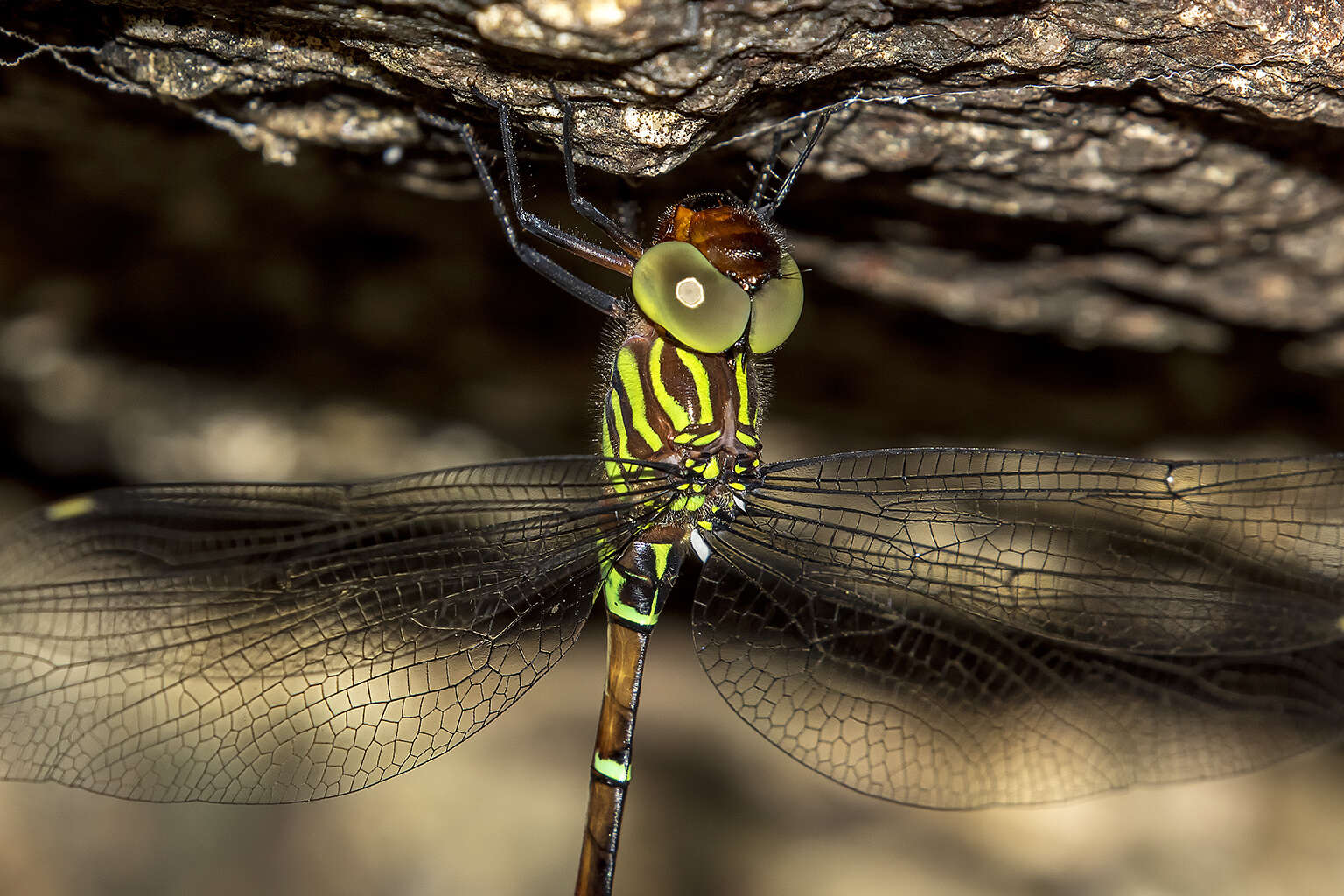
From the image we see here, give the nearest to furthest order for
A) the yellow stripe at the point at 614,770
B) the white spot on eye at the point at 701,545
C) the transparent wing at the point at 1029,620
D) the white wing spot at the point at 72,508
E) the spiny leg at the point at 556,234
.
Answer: the spiny leg at the point at 556,234 < the white wing spot at the point at 72,508 < the transparent wing at the point at 1029,620 < the white spot on eye at the point at 701,545 < the yellow stripe at the point at 614,770

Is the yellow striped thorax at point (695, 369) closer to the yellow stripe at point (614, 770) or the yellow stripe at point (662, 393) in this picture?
the yellow stripe at point (662, 393)

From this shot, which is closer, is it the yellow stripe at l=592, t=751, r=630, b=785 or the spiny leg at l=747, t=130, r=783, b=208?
the spiny leg at l=747, t=130, r=783, b=208

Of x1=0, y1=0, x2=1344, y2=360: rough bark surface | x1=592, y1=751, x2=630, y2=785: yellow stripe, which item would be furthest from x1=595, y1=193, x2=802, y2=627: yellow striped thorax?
x1=592, y1=751, x2=630, y2=785: yellow stripe

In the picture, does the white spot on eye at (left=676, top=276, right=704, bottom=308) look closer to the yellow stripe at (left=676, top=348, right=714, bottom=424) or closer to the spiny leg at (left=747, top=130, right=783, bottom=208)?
the yellow stripe at (left=676, top=348, right=714, bottom=424)

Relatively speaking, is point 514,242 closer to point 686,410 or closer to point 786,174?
point 686,410

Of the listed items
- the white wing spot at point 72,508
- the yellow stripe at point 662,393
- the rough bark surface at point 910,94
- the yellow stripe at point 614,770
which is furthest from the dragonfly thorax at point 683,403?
the white wing spot at point 72,508

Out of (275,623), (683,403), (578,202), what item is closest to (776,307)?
(683,403)

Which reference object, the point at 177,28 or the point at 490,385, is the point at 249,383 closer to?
the point at 490,385

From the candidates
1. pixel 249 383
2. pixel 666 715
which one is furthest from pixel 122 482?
pixel 666 715
